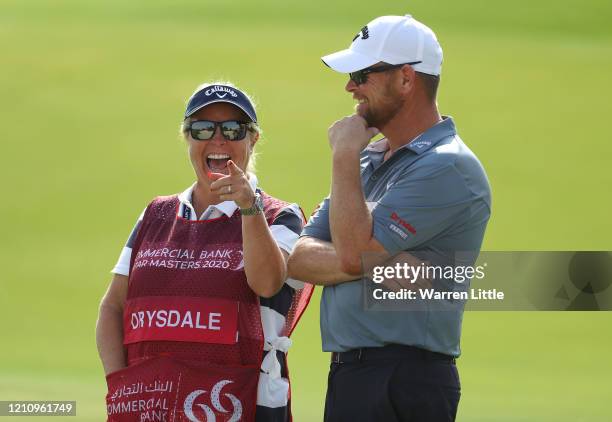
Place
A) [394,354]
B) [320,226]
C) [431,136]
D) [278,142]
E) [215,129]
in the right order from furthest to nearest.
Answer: [278,142]
[215,129]
[320,226]
[431,136]
[394,354]

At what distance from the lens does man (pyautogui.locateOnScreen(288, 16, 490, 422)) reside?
315cm

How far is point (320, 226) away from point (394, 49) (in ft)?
1.78

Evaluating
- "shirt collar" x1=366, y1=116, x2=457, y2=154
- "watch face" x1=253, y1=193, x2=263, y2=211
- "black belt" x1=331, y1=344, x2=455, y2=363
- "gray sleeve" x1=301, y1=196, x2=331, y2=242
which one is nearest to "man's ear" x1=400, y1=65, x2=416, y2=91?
"shirt collar" x1=366, y1=116, x2=457, y2=154

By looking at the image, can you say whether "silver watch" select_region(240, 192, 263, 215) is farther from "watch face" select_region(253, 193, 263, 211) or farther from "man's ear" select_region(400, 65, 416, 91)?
"man's ear" select_region(400, 65, 416, 91)

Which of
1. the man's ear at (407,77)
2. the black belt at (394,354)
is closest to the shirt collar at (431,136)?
the man's ear at (407,77)

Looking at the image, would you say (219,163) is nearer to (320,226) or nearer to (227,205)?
(227,205)

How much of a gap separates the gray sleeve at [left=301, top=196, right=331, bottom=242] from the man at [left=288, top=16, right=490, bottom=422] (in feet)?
0.26

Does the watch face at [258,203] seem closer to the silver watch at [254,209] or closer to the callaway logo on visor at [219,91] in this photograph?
the silver watch at [254,209]

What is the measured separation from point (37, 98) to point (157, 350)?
8.06 m

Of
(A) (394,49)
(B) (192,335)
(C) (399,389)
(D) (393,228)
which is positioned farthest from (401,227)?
(B) (192,335)

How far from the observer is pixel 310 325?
8.49 metres

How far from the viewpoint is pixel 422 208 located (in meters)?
3.15

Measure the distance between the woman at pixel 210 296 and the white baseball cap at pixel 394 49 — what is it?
16.0 inches

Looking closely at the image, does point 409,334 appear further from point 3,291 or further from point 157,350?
point 3,291
